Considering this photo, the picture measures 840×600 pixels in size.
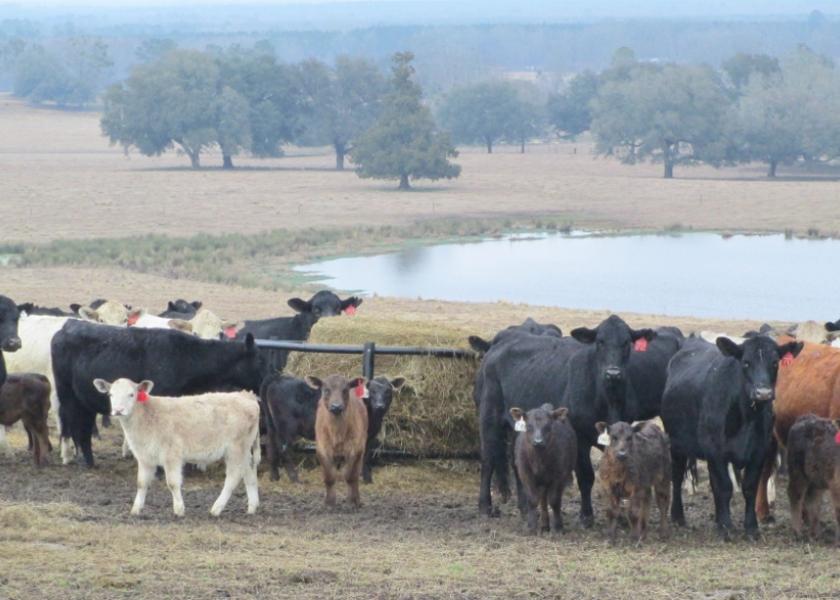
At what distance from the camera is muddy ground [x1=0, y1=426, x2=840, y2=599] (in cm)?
888

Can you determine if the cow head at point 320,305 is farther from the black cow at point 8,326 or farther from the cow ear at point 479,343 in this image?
the cow ear at point 479,343

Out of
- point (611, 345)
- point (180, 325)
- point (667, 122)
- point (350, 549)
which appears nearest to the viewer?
point (350, 549)

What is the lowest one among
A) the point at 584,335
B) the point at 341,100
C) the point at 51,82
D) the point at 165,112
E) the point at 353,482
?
the point at 353,482

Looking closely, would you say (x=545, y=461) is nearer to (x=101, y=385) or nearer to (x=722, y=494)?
(x=722, y=494)

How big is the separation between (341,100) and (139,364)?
88.3 m

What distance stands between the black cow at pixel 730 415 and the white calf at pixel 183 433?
9.74 ft

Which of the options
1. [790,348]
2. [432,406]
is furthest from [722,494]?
[432,406]

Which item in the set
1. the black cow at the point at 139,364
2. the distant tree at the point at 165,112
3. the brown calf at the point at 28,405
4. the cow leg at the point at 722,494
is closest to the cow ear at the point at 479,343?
the black cow at the point at 139,364

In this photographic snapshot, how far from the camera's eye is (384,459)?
13508 mm

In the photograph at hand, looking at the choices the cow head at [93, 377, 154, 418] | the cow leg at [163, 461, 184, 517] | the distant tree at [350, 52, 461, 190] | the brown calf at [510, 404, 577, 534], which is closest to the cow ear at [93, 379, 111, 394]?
the cow head at [93, 377, 154, 418]

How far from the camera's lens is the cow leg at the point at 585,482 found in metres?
11.5

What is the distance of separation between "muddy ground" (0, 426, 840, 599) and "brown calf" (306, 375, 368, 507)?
8.4 inches

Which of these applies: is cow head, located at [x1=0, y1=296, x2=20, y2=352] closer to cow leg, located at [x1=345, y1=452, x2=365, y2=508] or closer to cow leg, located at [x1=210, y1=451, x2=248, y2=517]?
cow leg, located at [x1=210, y1=451, x2=248, y2=517]

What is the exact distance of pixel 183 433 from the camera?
1148 cm
